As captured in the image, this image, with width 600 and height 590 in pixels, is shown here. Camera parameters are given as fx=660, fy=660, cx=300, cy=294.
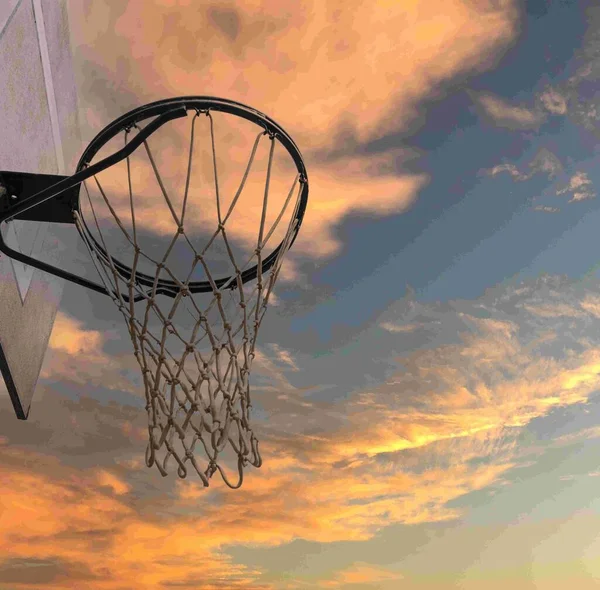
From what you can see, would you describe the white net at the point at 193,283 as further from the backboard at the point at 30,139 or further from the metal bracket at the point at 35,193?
the backboard at the point at 30,139

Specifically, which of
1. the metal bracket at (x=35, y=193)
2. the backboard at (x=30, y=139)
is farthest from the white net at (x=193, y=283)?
the backboard at (x=30, y=139)

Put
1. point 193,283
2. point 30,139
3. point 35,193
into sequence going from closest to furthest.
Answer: point 35,193, point 30,139, point 193,283

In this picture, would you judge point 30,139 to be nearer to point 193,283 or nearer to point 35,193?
point 35,193

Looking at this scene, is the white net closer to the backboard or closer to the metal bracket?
the metal bracket

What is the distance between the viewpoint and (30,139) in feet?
7.45

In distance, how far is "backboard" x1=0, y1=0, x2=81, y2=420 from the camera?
207 centimetres

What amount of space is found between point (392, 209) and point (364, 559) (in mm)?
3227

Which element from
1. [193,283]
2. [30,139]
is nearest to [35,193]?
[30,139]

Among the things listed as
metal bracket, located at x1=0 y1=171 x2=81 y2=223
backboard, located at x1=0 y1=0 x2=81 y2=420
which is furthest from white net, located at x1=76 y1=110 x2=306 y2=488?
backboard, located at x1=0 y1=0 x2=81 y2=420

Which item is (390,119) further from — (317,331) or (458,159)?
(317,331)

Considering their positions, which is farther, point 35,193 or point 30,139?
point 30,139

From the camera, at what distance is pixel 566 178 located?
490cm

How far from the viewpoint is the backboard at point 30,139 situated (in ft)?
6.79

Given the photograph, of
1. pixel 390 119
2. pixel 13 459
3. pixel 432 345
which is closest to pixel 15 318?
pixel 390 119
